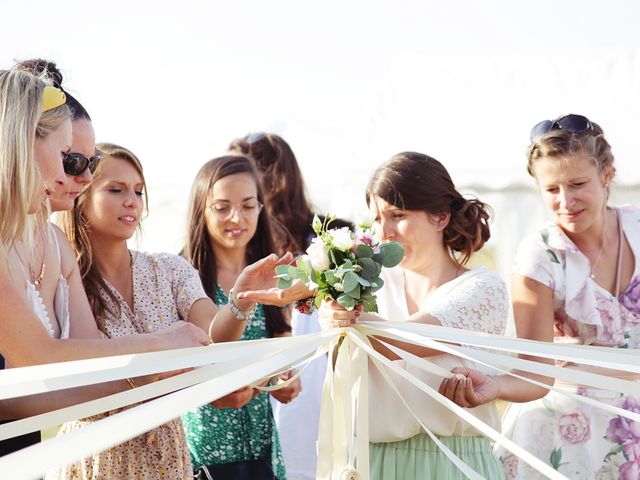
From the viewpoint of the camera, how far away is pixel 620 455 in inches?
145

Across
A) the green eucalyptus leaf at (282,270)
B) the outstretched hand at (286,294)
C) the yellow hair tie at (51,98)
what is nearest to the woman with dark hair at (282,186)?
the outstretched hand at (286,294)

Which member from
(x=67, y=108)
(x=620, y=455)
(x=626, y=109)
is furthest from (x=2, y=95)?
(x=626, y=109)

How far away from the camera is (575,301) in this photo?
3.74 metres

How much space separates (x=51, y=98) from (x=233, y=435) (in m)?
1.99

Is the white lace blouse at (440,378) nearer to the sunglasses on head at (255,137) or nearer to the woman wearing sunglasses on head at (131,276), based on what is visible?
the woman wearing sunglasses on head at (131,276)

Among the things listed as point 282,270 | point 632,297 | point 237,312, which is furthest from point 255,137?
point 282,270

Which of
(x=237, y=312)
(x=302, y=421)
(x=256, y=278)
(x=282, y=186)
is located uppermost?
(x=282, y=186)

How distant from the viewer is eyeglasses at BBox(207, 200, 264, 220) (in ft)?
15.4

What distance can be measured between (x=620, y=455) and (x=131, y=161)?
239 centimetres

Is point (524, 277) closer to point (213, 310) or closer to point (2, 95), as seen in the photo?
point (213, 310)

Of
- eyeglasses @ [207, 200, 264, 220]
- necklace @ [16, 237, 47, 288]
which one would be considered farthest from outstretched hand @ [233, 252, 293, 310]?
eyeglasses @ [207, 200, 264, 220]

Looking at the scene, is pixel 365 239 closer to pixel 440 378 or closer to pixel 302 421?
pixel 440 378

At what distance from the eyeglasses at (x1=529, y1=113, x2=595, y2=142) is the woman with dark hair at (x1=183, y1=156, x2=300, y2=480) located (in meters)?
1.53

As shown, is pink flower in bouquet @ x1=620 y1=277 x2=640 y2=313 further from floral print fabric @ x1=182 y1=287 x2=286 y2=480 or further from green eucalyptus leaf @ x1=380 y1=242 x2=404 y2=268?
floral print fabric @ x1=182 y1=287 x2=286 y2=480
